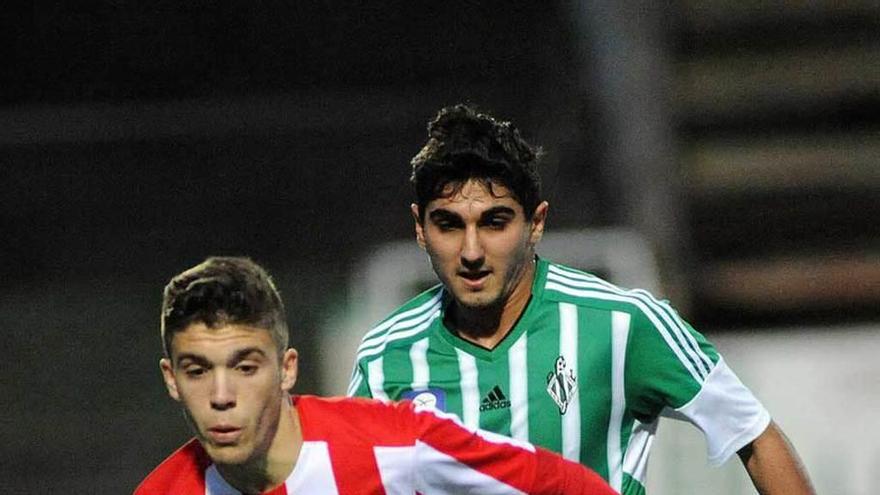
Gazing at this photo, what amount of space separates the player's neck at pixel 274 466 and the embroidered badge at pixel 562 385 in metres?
0.59

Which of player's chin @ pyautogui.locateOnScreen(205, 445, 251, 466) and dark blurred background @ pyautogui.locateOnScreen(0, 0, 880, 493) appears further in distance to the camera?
dark blurred background @ pyautogui.locateOnScreen(0, 0, 880, 493)

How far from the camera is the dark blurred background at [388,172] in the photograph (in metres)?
5.99

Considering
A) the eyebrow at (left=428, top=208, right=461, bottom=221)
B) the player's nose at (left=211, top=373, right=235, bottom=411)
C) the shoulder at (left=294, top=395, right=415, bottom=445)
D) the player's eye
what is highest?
the eyebrow at (left=428, top=208, right=461, bottom=221)

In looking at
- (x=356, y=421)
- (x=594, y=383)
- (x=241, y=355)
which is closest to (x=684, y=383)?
(x=594, y=383)

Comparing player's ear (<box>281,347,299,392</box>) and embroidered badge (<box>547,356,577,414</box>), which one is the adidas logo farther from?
player's ear (<box>281,347,299,392</box>)

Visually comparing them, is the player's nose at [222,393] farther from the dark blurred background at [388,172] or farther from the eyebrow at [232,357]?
the dark blurred background at [388,172]

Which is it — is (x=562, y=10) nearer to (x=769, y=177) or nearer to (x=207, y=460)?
(x=769, y=177)

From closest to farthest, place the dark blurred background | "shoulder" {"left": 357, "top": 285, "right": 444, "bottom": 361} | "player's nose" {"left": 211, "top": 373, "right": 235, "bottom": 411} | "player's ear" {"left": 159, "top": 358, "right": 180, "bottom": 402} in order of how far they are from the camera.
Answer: "player's nose" {"left": 211, "top": 373, "right": 235, "bottom": 411} → "player's ear" {"left": 159, "top": 358, "right": 180, "bottom": 402} → "shoulder" {"left": 357, "top": 285, "right": 444, "bottom": 361} → the dark blurred background

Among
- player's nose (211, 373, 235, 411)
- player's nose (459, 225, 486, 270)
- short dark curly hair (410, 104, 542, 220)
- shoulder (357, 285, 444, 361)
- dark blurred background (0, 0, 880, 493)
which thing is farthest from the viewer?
dark blurred background (0, 0, 880, 493)

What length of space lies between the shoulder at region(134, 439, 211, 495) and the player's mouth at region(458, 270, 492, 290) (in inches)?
23.1

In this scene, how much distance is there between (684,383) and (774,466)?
0.79 feet

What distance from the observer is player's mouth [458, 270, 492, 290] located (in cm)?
312

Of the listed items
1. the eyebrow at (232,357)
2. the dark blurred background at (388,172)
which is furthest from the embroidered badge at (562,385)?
the dark blurred background at (388,172)

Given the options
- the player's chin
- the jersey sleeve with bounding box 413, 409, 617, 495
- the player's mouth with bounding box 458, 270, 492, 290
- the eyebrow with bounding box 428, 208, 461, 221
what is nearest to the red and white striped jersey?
the jersey sleeve with bounding box 413, 409, 617, 495
